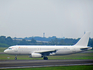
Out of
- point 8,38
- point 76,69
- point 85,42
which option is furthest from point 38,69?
point 8,38

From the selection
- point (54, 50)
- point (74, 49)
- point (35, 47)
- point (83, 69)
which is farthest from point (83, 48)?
point (83, 69)

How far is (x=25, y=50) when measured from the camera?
48.3 m

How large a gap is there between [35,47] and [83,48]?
12846mm

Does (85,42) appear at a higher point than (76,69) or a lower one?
higher

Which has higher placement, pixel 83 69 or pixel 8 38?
pixel 8 38

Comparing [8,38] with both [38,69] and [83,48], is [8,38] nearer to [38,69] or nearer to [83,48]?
[83,48]

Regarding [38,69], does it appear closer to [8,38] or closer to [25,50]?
[25,50]

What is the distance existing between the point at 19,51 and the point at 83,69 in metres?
21.5

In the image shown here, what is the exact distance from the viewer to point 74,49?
51.9 meters

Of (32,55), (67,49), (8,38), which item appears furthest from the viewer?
(8,38)

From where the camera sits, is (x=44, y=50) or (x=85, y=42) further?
(x=85, y=42)

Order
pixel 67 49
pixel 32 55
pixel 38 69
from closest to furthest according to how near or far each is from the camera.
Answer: pixel 38 69
pixel 32 55
pixel 67 49

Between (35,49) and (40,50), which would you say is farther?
(40,50)

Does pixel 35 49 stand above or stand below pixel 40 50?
above
